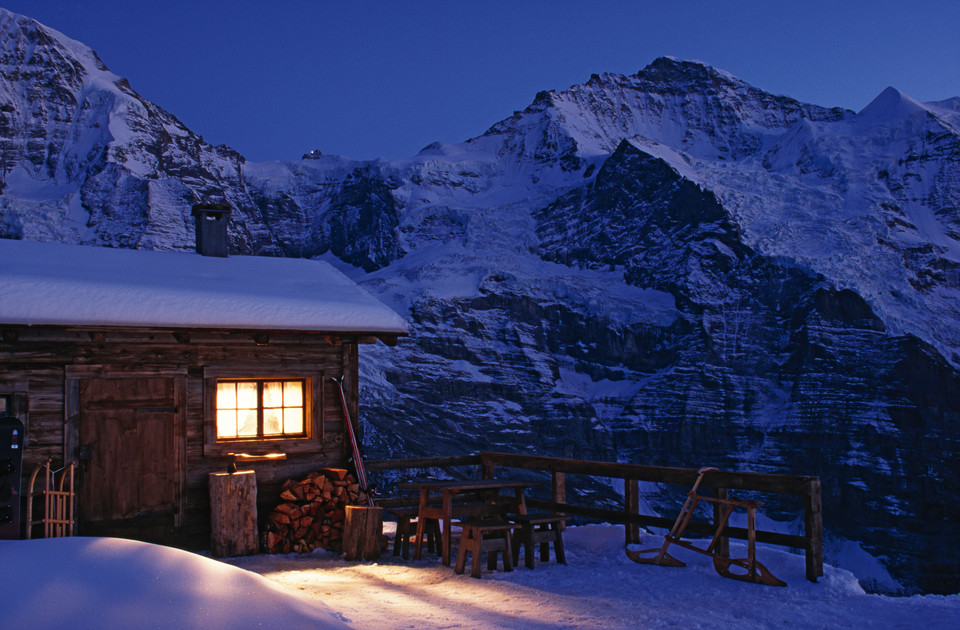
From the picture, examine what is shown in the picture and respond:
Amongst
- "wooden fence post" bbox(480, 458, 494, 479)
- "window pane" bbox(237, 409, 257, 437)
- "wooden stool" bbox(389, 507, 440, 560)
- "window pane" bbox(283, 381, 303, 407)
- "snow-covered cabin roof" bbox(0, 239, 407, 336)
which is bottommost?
"wooden stool" bbox(389, 507, 440, 560)

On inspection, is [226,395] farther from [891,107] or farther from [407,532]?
[891,107]

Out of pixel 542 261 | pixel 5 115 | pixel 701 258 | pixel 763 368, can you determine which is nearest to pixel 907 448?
pixel 763 368

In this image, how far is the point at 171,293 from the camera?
10312mm

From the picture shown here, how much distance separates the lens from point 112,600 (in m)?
3.74

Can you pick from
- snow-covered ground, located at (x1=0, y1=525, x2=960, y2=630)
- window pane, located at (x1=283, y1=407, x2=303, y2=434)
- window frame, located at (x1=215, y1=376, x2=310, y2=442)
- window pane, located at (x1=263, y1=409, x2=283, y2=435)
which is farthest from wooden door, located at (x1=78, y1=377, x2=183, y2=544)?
window pane, located at (x1=283, y1=407, x2=303, y2=434)

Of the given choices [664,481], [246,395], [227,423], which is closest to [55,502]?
[227,423]

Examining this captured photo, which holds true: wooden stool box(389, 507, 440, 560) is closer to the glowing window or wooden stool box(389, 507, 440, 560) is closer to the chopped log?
the chopped log

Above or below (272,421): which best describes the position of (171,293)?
above

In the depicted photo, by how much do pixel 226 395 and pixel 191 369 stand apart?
0.62 meters

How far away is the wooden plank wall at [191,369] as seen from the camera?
9336 mm

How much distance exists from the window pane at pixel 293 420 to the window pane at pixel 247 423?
42cm

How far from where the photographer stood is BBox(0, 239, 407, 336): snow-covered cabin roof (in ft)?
30.9

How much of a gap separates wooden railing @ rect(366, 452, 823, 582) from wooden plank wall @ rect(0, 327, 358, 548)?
1107 mm

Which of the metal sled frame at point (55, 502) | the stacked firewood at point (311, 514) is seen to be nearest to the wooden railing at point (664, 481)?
the stacked firewood at point (311, 514)
